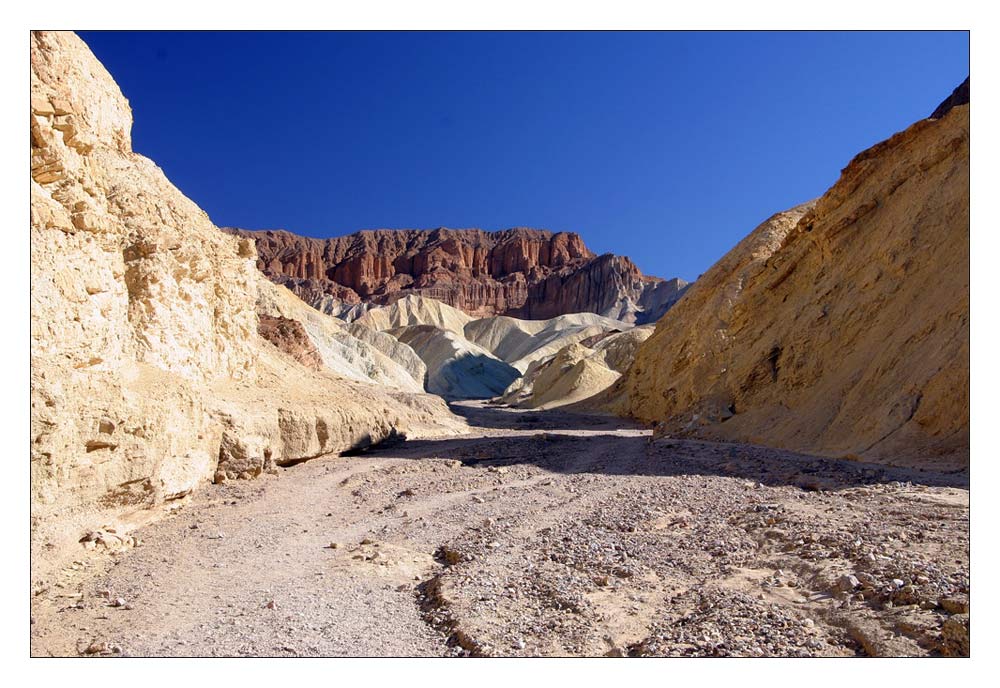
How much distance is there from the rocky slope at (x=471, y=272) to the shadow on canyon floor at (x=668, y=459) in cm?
10662

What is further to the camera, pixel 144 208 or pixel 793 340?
pixel 793 340

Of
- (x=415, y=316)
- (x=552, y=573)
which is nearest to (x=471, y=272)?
(x=415, y=316)

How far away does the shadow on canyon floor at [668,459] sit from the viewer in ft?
28.7

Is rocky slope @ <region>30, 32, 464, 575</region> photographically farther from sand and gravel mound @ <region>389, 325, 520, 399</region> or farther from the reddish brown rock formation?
sand and gravel mound @ <region>389, 325, 520, 399</region>

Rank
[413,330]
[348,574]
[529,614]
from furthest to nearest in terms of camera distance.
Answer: [413,330] → [348,574] → [529,614]

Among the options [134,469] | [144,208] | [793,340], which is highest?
[144,208]

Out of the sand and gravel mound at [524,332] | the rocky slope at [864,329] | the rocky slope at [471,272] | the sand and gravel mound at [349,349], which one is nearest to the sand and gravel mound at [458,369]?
the sand and gravel mound at [349,349]

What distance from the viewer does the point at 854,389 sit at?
13234mm

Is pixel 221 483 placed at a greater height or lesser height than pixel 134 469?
lesser

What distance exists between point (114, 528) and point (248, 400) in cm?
584

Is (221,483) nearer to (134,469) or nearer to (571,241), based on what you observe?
(134,469)

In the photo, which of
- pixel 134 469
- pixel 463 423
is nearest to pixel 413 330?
pixel 463 423

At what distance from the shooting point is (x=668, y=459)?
40.0 ft

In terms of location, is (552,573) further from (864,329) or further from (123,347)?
(864,329)
